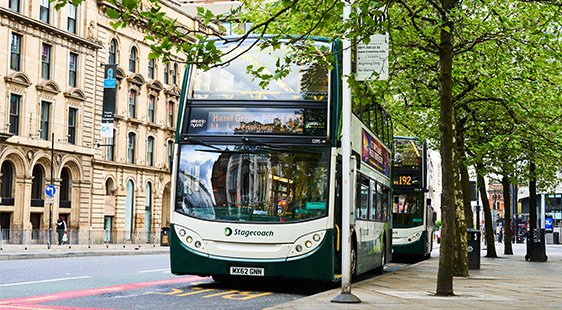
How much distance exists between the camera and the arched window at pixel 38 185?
47.4m

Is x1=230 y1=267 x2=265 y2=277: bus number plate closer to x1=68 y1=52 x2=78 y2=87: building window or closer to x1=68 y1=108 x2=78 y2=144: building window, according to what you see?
x1=68 y1=108 x2=78 y2=144: building window

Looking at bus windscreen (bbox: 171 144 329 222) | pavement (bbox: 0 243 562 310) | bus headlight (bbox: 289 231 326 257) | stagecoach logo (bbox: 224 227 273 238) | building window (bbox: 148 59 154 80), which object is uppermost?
building window (bbox: 148 59 154 80)

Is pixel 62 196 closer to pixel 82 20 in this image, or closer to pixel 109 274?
pixel 82 20

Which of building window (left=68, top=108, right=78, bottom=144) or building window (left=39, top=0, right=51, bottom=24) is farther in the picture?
building window (left=68, top=108, right=78, bottom=144)

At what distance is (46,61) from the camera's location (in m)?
47.8

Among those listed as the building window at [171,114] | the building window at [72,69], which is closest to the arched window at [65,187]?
the building window at [72,69]

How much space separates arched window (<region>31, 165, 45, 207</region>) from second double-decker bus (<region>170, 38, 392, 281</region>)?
35.4 meters

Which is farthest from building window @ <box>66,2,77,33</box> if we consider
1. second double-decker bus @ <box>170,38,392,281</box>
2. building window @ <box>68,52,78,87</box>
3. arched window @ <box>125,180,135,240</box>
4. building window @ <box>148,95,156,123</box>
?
second double-decker bus @ <box>170,38,392,281</box>

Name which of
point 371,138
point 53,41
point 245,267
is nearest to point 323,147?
point 245,267

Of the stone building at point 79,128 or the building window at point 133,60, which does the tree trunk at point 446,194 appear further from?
the building window at point 133,60

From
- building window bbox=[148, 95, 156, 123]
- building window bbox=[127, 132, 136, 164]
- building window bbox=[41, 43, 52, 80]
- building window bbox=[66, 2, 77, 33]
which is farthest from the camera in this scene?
building window bbox=[148, 95, 156, 123]

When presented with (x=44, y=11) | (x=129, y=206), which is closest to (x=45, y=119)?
(x=44, y=11)

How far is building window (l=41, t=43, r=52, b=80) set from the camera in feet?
156

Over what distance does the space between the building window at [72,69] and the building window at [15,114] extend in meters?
5.16
